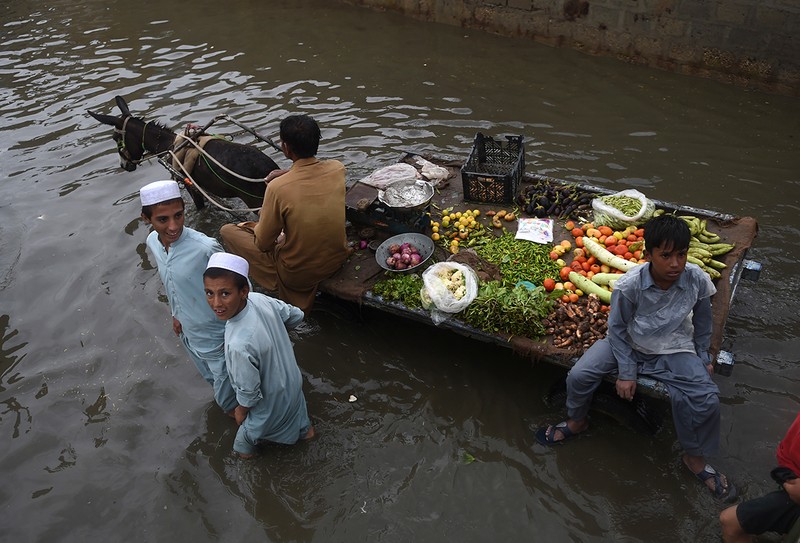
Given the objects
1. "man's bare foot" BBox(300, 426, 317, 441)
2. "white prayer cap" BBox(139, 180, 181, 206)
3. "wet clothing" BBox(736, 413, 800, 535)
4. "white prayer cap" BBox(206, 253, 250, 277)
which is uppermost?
"white prayer cap" BBox(139, 180, 181, 206)

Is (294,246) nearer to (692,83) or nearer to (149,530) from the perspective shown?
(149,530)

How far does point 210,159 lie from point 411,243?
248cm

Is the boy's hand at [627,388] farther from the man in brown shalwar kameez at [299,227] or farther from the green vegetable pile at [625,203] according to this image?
the man in brown shalwar kameez at [299,227]

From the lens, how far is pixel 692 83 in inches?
354

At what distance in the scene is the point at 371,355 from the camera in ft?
17.7

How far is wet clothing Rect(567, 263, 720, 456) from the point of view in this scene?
3793mm

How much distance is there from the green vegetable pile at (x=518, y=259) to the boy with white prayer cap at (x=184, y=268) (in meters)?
2.41

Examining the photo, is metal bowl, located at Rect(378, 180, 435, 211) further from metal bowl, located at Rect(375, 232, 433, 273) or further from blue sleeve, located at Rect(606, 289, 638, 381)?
blue sleeve, located at Rect(606, 289, 638, 381)

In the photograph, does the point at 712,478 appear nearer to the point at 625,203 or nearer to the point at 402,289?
the point at 625,203

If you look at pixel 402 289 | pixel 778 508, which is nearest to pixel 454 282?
pixel 402 289

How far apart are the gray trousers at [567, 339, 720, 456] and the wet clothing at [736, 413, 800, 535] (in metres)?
0.50

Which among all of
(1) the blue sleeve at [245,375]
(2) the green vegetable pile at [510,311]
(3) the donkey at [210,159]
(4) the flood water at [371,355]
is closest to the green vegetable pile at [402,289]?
(2) the green vegetable pile at [510,311]

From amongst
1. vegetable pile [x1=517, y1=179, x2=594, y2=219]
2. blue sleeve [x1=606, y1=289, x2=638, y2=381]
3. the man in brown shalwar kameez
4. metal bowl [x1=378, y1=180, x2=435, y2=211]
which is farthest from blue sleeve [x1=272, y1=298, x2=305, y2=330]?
vegetable pile [x1=517, y1=179, x2=594, y2=219]

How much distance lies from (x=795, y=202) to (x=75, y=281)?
26.9ft
